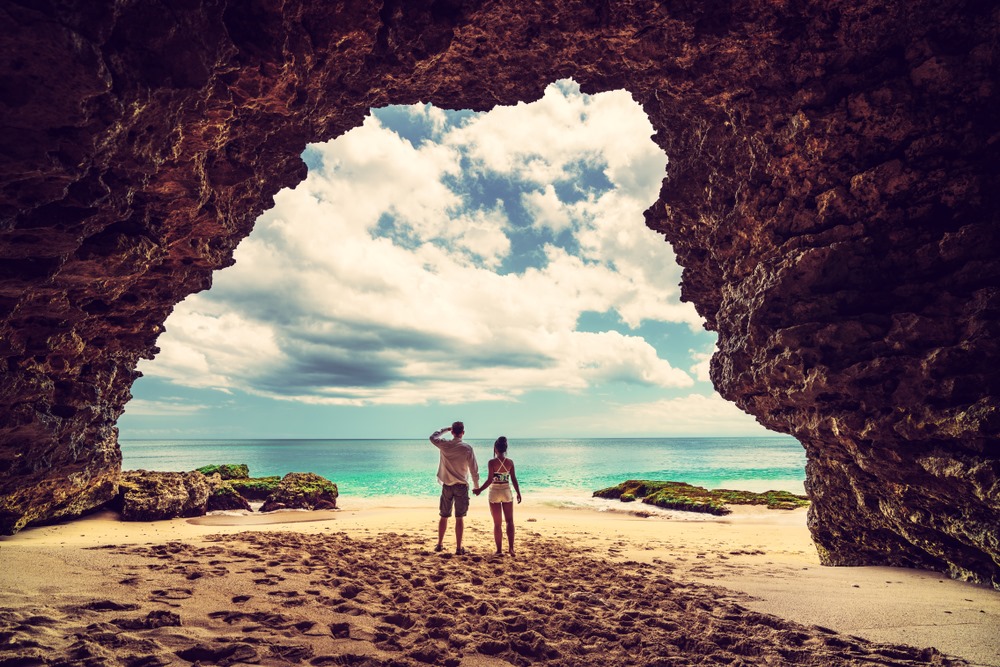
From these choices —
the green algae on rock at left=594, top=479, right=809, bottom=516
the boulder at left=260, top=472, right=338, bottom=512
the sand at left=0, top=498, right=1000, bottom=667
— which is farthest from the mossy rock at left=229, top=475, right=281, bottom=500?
the green algae on rock at left=594, top=479, right=809, bottom=516

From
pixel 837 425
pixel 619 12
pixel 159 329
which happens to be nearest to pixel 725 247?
pixel 837 425

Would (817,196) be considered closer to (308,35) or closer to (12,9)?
(308,35)

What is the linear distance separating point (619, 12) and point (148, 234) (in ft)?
23.1

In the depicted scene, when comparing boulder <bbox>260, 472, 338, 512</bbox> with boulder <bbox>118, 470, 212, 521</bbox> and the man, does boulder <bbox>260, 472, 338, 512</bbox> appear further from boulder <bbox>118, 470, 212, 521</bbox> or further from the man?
the man

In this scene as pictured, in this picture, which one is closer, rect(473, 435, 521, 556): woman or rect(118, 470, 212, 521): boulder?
rect(473, 435, 521, 556): woman

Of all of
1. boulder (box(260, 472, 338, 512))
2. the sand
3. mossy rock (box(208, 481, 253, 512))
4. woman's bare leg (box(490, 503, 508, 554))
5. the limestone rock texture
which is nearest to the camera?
the sand

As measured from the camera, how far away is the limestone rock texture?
14.9ft

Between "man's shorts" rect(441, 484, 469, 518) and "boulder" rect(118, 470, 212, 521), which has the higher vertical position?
"man's shorts" rect(441, 484, 469, 518)

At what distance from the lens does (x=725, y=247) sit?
27.5 ft

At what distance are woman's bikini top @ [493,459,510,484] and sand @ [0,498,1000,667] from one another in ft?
4.32

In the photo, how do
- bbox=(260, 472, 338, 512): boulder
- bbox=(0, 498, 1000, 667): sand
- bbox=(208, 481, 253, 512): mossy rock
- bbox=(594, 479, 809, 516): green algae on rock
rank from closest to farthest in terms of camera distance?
1. bbox=(0, 498, 1000, 667): sand
2. bbox=(208, 481, 253, 512): mossy rock
3. bbox=(260, 472, 338, 512): boulder
4. bbox=(594, 479, 809, 516): green algae on rock

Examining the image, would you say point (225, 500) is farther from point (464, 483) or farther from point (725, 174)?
point (725, 174)

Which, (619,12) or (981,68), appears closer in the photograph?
(981,68)

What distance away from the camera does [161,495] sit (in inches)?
505
